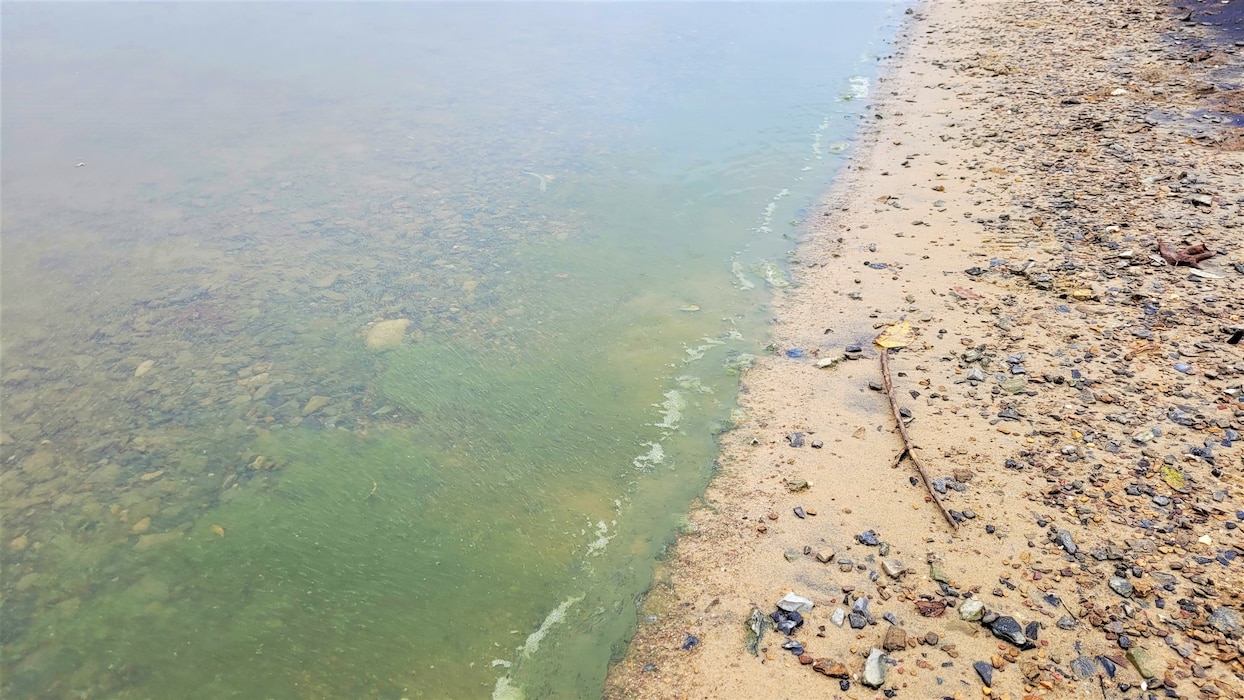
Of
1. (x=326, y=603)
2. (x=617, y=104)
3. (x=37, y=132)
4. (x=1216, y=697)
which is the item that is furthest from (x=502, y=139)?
(x=1216, y=697)

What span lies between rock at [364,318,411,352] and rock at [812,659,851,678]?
471cm

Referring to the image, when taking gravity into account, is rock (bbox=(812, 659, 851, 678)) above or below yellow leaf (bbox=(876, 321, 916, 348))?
below

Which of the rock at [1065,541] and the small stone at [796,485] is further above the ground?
the rock at [1065,541]

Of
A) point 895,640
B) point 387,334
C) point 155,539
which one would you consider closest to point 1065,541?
point 895,640

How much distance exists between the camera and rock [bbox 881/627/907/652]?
3648mm

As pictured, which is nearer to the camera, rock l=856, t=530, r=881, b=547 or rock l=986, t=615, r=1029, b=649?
rock l=986, t=615, r=1029, b=649

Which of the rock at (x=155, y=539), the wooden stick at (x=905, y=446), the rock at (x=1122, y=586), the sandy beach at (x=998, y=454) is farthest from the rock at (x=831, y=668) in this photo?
the rock at (x=155, y=539)

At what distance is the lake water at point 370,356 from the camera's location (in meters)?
4.39

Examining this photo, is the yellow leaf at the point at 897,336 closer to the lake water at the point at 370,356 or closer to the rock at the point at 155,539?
the lake water at the point at 370,356

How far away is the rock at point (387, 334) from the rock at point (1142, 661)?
5867mm

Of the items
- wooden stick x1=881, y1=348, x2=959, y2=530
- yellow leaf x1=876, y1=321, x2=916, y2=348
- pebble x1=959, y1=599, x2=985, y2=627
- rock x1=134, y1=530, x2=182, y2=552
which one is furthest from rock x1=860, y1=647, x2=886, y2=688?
rock x1=134, y1=530, x2=182, y2=552

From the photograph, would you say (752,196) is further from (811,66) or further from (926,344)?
(811,66)

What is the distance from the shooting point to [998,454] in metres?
4.68

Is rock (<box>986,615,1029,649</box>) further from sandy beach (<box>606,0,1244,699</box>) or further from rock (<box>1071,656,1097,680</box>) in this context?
rock (<box>1071,656,1097,680</box>)
